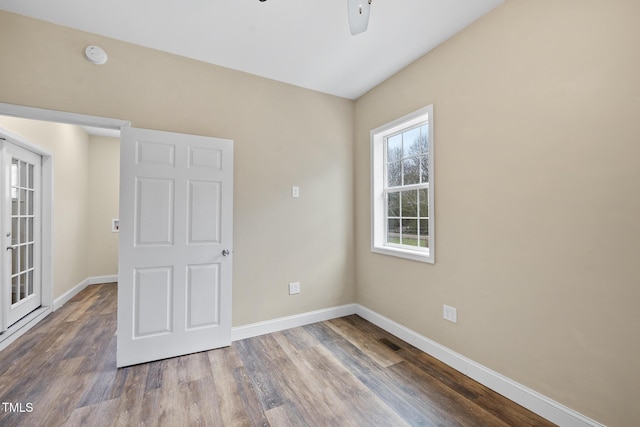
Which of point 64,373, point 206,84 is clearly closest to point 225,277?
point 64,373

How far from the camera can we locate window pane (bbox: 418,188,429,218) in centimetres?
264

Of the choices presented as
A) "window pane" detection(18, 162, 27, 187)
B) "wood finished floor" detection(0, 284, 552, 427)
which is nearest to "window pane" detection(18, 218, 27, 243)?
"window pane" detection(18, 162, 27, 187)

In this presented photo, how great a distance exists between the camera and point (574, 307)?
5.22 ft

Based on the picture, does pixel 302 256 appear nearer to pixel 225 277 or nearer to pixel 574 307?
pixel 225 277

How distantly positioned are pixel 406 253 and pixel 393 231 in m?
0.43

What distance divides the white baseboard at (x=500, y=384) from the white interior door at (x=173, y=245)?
178 cm

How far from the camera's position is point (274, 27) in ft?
7.19

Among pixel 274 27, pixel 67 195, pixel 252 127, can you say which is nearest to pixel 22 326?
pixel 67 195

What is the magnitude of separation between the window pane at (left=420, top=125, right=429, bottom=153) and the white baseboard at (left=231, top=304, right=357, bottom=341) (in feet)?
6.68

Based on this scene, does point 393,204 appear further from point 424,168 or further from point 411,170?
point 424,168

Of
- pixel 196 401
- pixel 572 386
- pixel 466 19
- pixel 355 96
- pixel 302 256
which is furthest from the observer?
pixel 355 96

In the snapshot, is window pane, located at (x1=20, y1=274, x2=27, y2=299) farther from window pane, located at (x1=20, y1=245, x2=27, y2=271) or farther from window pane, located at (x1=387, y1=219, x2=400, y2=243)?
window pane, located at (x1=387, y1=219, x2=400, y2=243)

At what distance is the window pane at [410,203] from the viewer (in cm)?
279

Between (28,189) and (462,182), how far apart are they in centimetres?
466
